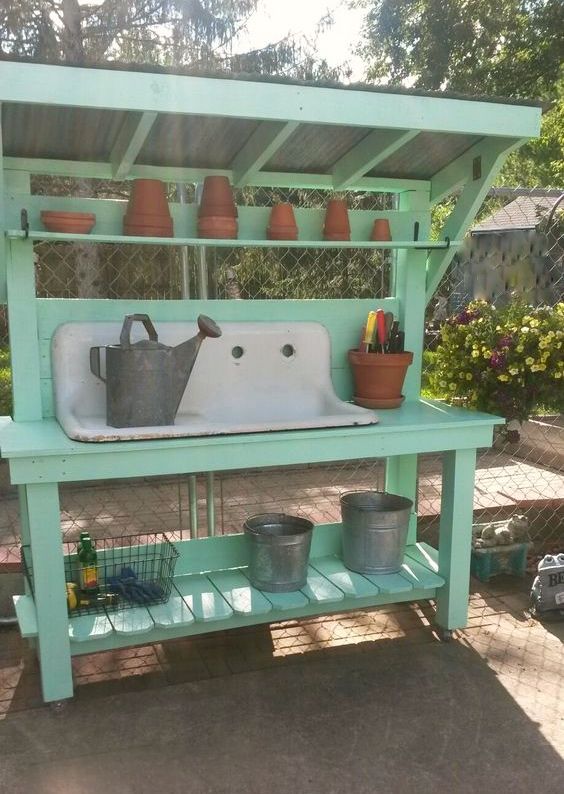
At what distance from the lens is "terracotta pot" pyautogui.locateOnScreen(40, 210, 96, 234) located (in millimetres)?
2328

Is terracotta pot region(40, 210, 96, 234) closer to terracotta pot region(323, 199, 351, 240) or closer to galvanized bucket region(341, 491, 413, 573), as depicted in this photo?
terracotta pot region(323, 199, 351, 240)

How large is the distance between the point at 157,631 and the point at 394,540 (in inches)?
37.3

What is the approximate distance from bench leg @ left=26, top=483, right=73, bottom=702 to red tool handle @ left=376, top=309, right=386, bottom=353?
1.41m

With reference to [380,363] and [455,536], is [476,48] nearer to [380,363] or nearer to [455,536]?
[380,363]

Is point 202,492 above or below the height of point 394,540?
below

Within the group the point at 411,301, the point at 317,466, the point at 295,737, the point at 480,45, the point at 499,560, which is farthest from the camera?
the point at 480,45

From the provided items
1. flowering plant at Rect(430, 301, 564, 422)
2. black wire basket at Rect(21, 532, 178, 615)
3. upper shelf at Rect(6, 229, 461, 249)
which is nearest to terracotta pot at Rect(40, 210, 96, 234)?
upper shelf at Rect(6, 229, 461, 249)

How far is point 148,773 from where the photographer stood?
6.33 feet

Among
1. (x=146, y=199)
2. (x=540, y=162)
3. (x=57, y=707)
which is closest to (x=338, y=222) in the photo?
(x=146, y=199)

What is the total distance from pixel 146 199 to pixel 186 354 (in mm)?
602

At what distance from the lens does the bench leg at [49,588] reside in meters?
2.10

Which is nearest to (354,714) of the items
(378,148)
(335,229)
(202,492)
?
(335,229)

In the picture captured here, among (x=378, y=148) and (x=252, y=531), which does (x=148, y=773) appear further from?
(x=378, y=148)

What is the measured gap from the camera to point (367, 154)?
101 inches
